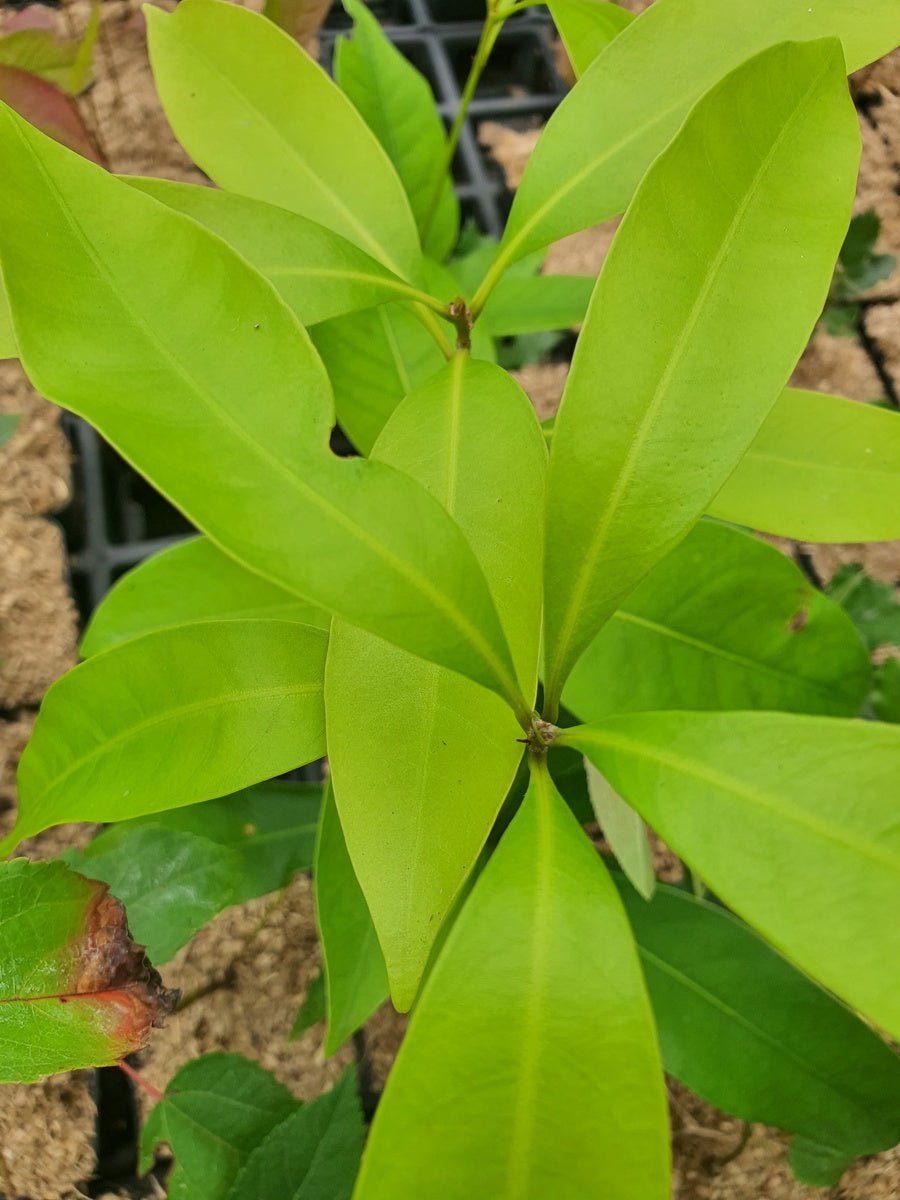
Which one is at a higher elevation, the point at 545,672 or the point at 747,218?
the point at 747,218

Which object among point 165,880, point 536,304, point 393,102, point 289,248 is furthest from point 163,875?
point 393,102

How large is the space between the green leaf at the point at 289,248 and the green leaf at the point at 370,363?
211mm

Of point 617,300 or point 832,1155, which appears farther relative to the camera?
point 832,1155

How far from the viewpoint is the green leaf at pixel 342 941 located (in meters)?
0.63

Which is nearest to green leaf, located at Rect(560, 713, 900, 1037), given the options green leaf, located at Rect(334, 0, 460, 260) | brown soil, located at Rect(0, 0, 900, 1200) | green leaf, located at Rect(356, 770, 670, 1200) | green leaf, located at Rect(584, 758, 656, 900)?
green leaf, located at Rect(356, 770, 670, 1200)

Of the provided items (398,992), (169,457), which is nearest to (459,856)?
(398,992)

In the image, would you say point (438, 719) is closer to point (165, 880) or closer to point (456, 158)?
point (165, 880)

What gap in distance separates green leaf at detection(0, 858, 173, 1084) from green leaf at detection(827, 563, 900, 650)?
744 millimetres

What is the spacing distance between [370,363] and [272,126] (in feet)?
0.66

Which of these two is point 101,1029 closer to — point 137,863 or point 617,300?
point 137,863

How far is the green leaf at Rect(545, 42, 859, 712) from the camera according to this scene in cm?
45

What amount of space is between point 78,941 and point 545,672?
0.31 m

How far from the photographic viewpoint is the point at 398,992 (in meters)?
0.42

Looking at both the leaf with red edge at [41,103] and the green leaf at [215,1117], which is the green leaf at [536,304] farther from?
the green leaf at [215,1117]
